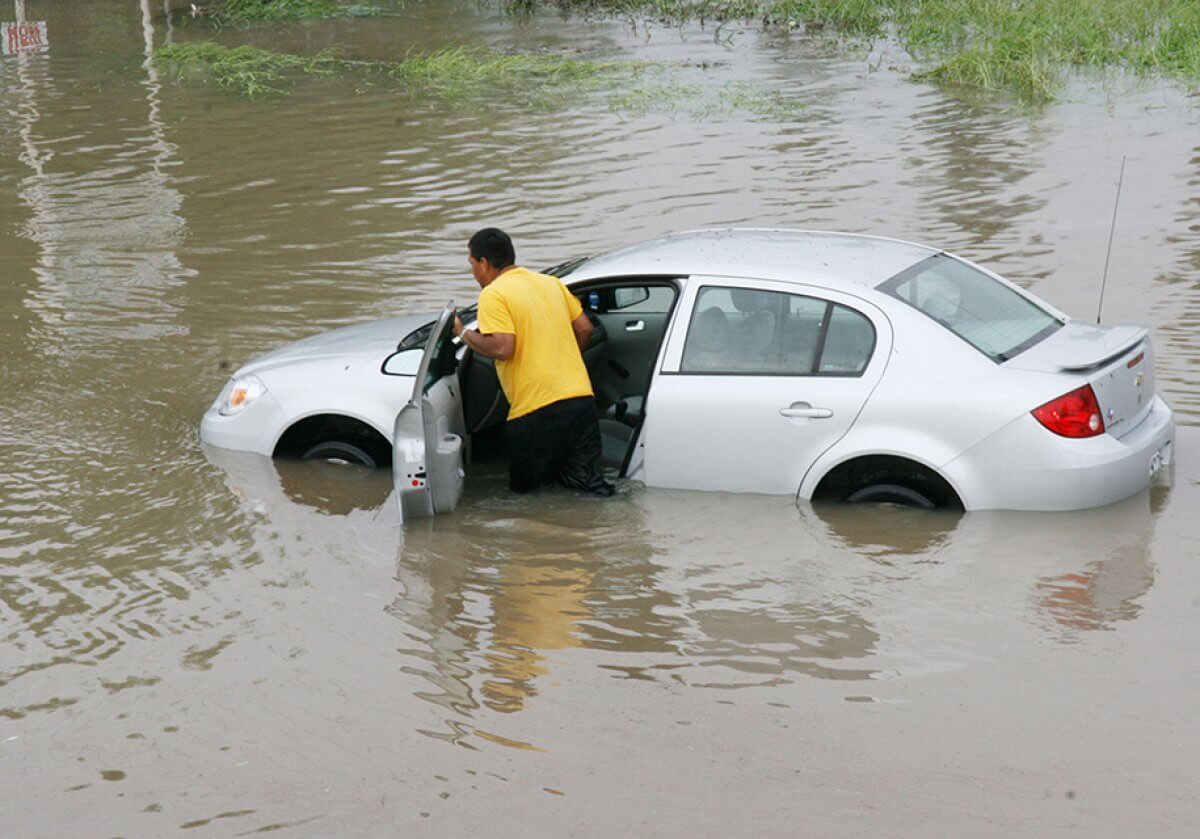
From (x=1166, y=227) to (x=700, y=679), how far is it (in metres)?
8.84

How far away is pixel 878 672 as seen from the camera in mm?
5848

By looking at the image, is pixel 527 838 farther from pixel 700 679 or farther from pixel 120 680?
pixel 120 680

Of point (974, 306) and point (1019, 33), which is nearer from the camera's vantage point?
point (974, 306)

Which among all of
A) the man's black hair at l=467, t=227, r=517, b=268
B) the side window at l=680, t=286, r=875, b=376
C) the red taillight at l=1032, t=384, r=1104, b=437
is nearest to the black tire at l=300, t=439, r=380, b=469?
the man's black hair at l=467, t=227, r=517, b=268

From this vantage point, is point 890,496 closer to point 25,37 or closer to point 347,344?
point 347,344

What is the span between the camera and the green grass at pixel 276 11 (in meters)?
29.7

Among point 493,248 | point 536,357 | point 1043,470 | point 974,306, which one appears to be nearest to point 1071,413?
point 1043,470

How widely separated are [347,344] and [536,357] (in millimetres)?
1512

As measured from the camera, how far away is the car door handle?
7078 millimetres

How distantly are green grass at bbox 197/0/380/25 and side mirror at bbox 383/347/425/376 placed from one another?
76.3 ft

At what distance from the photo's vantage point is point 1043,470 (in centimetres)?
680

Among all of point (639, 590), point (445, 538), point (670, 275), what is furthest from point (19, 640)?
point (670, 275)

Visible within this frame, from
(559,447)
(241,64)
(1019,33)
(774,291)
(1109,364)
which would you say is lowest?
(559,447)

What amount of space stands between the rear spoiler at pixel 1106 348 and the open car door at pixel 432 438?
112 inches
